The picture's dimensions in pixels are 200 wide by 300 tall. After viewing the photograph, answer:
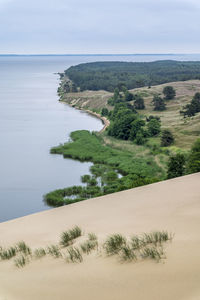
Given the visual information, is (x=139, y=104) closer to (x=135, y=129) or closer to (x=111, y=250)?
(x=135, y=129)

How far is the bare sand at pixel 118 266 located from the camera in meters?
3.93

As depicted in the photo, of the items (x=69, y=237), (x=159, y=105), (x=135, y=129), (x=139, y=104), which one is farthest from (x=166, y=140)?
(x=69, y=237)

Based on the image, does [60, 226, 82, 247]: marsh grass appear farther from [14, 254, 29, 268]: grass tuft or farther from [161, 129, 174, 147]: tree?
[161, 129, 174, 147]: tree

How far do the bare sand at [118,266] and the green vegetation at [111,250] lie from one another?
0.12 meters

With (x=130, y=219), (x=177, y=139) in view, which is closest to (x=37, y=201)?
(x=130, y=219)

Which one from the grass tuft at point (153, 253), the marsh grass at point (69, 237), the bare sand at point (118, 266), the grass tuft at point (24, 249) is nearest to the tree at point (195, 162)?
the bare sand at point (118, 266)

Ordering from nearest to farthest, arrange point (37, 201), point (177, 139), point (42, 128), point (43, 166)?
point (37, 201) → point (43, 166) → point (177, 139) → point (42, 128)

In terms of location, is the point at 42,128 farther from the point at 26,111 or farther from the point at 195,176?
the point at 195,176

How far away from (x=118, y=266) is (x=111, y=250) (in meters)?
0.52

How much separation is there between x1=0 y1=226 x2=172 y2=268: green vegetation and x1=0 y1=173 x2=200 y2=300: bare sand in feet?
0.40

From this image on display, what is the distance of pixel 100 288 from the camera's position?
4.11m

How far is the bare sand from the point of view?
3932 mm

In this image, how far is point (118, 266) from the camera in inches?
179

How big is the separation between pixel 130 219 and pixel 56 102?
6731cm
